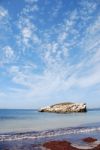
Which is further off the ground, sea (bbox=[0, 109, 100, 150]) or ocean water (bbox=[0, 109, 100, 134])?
ocean water (bbox=[0, 109, 100, 134])

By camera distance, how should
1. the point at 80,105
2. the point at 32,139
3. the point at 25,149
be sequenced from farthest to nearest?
the point at 80,105, the point at 32,139, the point at 25,149

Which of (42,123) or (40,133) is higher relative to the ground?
(42,123)

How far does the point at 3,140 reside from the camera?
28.2 metres

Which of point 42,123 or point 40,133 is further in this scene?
point 42,123

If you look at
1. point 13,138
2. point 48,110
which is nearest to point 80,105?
point 48,110

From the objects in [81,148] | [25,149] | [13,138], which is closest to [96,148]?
[81,148]

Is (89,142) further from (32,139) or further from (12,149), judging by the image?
(12,149)

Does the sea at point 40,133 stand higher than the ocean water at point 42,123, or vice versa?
the ocean water at point 42,123

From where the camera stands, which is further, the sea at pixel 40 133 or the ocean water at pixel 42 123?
the ocean water at pixel 42 123

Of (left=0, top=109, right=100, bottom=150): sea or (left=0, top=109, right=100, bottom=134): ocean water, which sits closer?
(left=0, top=109, right=100, bottom=150): sea

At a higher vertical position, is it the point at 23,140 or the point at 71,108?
the point at 71,108

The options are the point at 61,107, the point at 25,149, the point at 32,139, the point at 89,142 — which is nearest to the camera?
the point at 25,149

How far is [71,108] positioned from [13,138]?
338 feet

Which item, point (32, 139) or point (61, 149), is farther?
point (32, 139)
